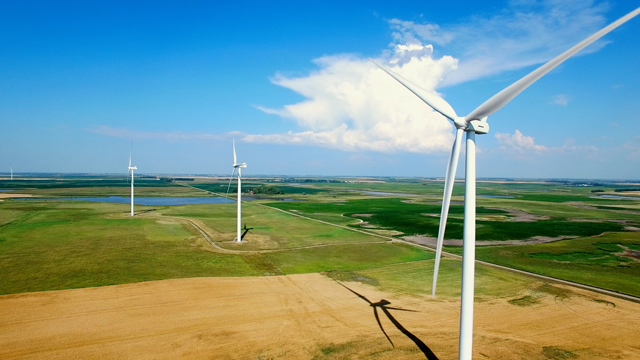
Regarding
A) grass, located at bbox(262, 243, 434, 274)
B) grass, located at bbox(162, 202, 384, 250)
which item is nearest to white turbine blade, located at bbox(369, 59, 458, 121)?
grass, located at bbox(262, 243, 434, 274)

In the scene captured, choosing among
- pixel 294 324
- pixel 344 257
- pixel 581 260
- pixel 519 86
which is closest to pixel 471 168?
pixel 519 86

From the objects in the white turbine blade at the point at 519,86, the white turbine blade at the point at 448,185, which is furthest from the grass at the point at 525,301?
the white turbine blade at the point at 519,86

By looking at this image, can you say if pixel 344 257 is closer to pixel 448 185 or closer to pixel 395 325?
pixel 395 325

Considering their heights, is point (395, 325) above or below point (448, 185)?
below

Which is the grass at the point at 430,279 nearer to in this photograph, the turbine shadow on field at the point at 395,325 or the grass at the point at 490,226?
the turbine shadow on field at the point at 395,325

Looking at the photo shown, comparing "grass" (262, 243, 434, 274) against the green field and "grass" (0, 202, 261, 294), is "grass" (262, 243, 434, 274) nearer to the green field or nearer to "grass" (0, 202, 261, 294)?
the green field

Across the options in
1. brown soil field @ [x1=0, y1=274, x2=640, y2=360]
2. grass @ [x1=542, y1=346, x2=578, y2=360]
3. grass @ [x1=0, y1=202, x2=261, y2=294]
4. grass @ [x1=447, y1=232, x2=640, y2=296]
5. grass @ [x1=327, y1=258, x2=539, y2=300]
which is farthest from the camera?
grass @ [x1=447, y1=232, x2=640, y2=296]

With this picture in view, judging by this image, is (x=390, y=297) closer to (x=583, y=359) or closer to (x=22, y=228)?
(x=583, y=359)

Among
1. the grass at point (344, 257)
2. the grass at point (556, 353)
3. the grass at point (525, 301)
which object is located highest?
the grass at point (556, 353)
